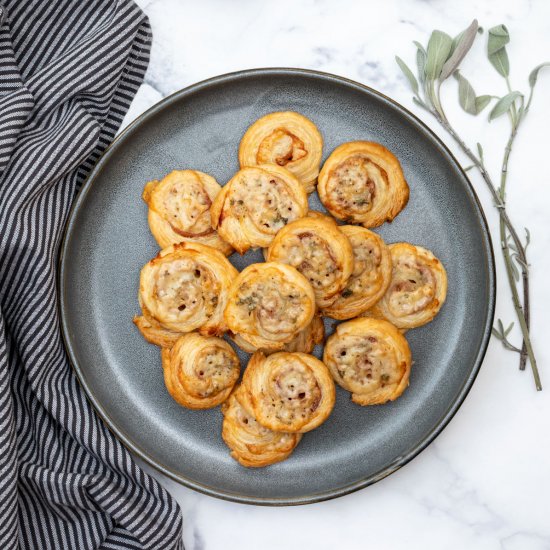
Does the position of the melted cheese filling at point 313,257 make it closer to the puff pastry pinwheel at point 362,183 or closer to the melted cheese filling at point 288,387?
the puff pastry pinwheel at point 362,183

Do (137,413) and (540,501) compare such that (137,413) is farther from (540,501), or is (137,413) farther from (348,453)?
(540,501)

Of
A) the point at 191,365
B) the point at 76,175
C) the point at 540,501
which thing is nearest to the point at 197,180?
the point at 76,175

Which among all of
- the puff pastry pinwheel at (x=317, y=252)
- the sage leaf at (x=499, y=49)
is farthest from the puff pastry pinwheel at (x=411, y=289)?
the sage leaf at (x=499, y=49)

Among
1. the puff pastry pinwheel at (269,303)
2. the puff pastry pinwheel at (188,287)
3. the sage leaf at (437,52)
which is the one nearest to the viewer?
the puff pastry pinwheel at (269,303)

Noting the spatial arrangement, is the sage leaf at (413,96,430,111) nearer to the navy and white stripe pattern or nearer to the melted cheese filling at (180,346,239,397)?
the navy and white stripe pattern

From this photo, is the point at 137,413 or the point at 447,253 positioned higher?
the point at 447,253

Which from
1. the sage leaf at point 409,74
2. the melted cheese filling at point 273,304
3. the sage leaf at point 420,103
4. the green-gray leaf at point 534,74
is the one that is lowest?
the melted cheese filling at point 273,304
